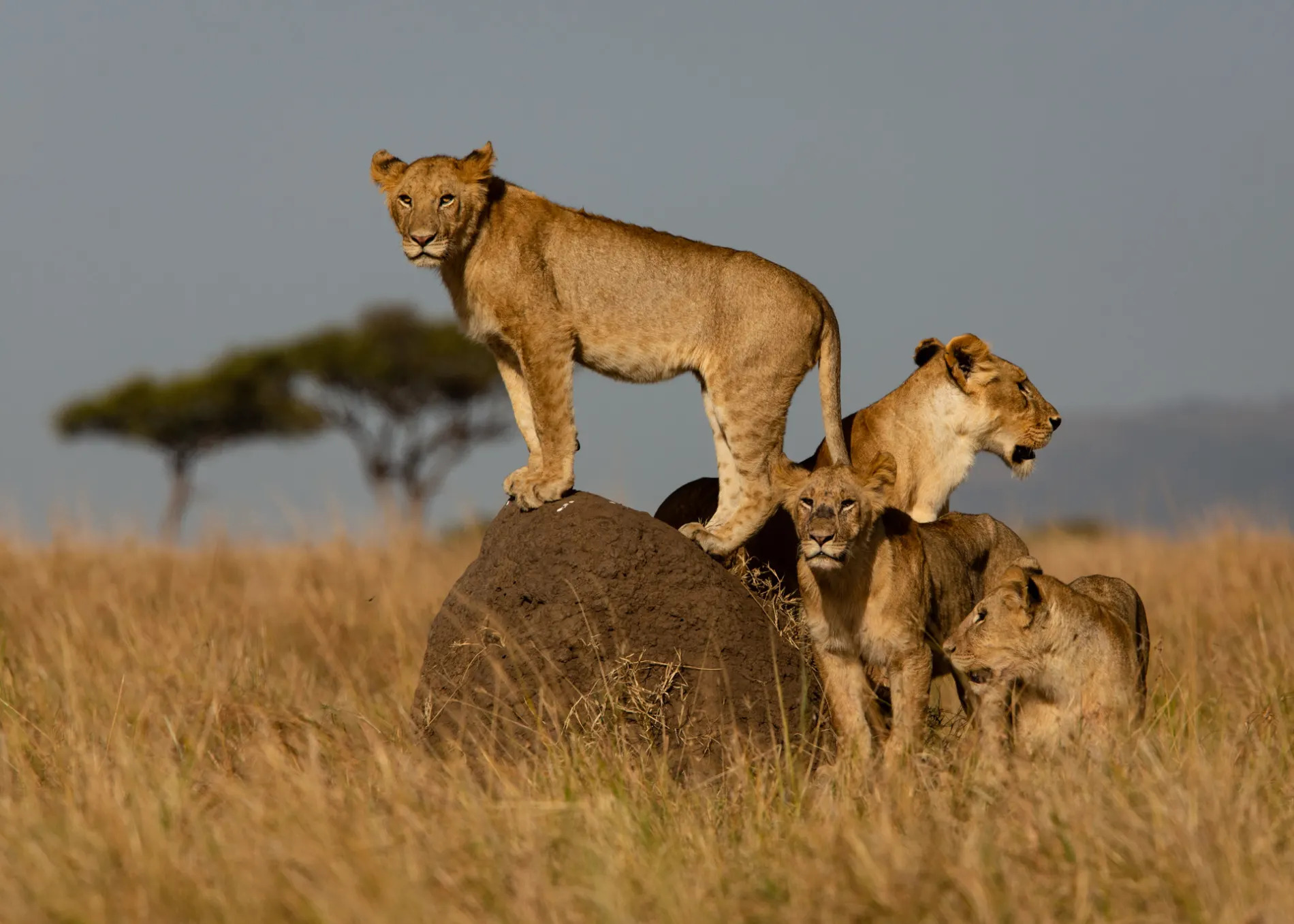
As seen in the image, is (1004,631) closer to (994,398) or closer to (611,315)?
(994,398)

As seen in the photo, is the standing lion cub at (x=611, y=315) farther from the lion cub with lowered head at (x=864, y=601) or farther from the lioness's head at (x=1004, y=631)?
the lioness's head at (x=1004, y=631)

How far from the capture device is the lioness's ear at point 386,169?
6.92 m

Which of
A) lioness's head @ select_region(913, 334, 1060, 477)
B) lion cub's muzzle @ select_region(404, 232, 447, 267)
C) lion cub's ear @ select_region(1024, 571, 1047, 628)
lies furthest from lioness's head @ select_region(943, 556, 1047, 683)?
lion cub's muzzle @ select_region(404, 232, 447, 267)

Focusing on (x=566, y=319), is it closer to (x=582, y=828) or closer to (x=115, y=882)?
(x=582, y=828)

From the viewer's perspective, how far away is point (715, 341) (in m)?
6.90

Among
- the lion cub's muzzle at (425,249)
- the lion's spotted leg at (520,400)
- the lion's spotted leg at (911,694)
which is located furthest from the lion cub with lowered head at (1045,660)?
the lion cub's muzzle at (425,249)

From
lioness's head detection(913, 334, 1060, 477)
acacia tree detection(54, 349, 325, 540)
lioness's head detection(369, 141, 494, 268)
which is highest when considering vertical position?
lioness's head detection(369, 141, 494, 268)

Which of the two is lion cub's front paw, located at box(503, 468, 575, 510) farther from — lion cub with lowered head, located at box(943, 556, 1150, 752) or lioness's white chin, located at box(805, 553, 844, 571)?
lion cub with lowered head, located at box(943, 556, 1150, 752)

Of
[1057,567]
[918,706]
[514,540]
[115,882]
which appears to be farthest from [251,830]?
[1057,567]

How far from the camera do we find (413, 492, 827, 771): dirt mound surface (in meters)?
6.29

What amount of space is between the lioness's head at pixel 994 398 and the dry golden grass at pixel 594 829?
4.25ft

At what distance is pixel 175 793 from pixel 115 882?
0.64 meters

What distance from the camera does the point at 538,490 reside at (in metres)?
6.63

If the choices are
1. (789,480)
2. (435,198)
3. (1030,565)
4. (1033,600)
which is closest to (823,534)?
(789,480)
